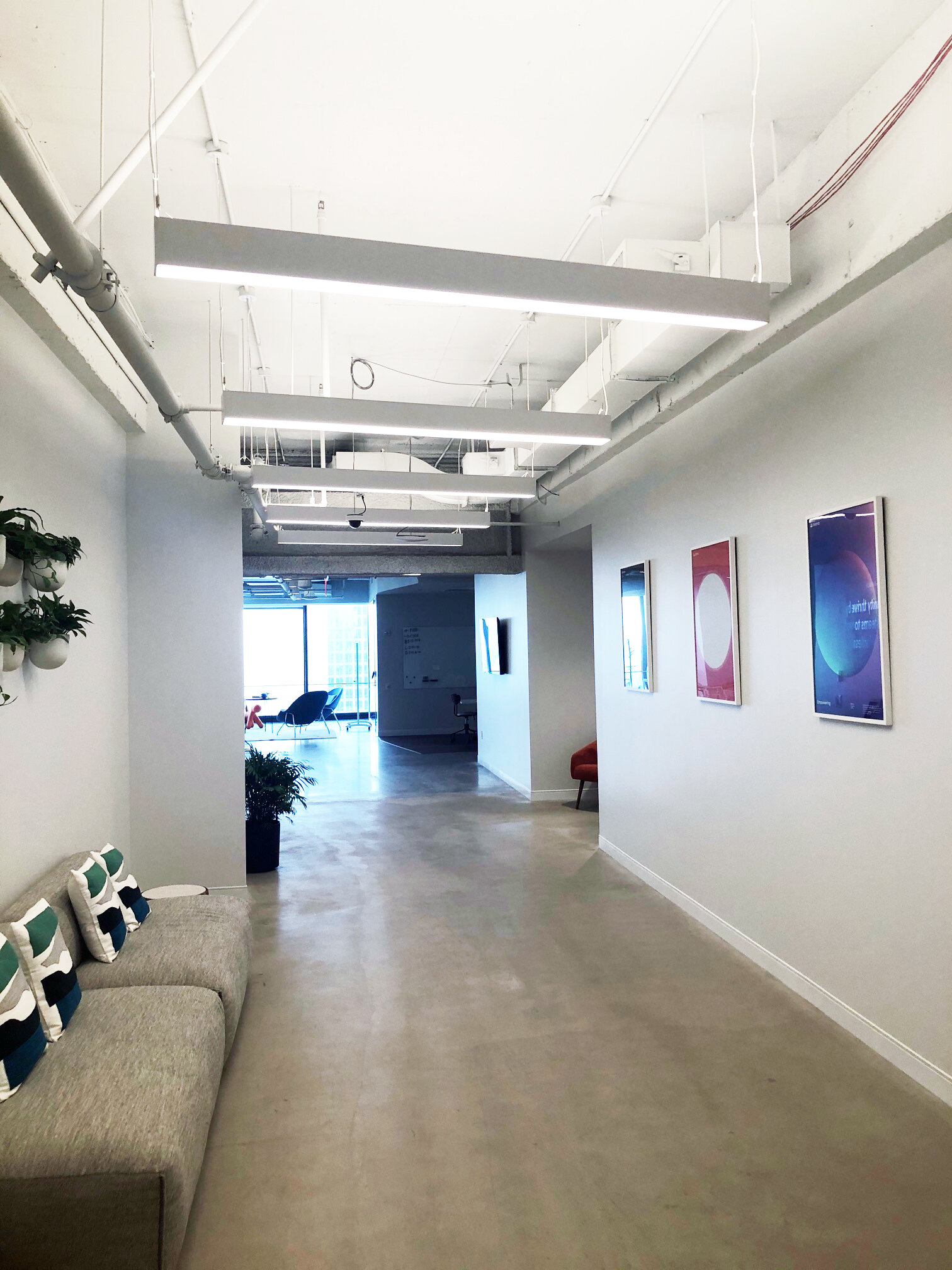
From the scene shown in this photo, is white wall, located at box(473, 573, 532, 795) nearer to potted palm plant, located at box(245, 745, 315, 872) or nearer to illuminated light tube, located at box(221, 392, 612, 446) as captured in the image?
potted palm plant, located at box(245, 745, 315, 872)

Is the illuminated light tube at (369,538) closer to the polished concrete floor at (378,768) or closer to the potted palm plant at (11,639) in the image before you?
the polished concrete floor at (378,768)

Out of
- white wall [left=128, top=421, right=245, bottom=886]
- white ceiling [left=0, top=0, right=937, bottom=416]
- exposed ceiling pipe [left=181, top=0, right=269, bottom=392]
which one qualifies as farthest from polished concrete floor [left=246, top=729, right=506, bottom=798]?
white ceiling [left=0, top=0, right=937, bottom=416]

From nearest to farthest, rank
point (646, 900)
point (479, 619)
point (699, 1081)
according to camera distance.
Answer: point (699, 1081)
point (646, 900)
point (479, 619)

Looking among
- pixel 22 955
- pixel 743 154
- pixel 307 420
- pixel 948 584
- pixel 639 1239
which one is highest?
A: pixel 743 154

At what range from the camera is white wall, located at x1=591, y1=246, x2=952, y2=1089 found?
2951 millimetres

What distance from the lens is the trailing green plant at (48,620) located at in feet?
10.6

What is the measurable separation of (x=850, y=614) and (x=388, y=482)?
3.05 meters

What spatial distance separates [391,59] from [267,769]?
4.82m

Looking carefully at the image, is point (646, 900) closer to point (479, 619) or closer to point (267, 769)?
point (267, 769)

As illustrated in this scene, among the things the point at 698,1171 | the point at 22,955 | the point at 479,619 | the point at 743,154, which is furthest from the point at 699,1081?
the point at 479,619

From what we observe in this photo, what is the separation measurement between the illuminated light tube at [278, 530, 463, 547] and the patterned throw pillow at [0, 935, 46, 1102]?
197 inches

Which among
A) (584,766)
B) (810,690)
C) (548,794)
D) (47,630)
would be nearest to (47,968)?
(47,630)

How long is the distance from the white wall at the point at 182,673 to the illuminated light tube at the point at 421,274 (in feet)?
11.8

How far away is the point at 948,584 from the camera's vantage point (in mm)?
2855
